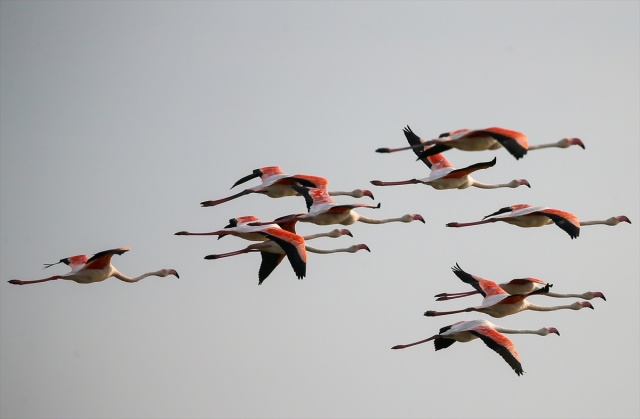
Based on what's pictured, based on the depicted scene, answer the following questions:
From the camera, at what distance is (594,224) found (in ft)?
124

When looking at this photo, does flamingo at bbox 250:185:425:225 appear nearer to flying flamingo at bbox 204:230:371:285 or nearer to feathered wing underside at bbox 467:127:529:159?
flying flamingo at bbox 204:230:371:285

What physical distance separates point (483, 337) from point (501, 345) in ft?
1.41

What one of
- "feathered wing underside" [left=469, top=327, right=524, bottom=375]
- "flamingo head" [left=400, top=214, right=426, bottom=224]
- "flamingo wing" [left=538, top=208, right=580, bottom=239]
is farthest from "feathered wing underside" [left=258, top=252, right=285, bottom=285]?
"flamingo wing" [left=538, top=208, right=580, bottom=239]

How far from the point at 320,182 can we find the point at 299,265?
3925 millimetres

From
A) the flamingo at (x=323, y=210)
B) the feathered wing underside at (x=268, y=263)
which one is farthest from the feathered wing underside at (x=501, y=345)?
the feathered wing underside at (x=268, y=263)

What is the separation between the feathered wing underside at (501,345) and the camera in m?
34.2

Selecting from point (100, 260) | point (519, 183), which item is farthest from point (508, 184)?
point (100, 260)

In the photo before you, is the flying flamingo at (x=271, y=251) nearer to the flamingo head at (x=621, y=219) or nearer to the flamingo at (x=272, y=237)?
the flamingo at (x=272, y=237)

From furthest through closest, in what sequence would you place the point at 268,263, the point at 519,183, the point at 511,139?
the point at 519,183 < the point at 268,263 < the point at 511,139

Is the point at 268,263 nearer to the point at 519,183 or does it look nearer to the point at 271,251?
the point at 271,251

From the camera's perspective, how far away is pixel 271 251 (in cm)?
3697

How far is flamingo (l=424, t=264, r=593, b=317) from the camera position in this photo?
36344 millimetres

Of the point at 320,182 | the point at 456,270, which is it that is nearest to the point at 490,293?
the point at 456,270

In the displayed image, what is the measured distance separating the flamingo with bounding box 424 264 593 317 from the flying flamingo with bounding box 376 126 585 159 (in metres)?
3.48
